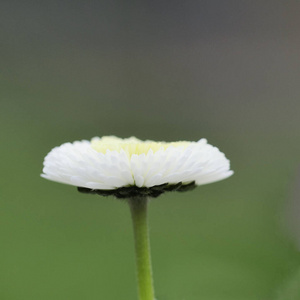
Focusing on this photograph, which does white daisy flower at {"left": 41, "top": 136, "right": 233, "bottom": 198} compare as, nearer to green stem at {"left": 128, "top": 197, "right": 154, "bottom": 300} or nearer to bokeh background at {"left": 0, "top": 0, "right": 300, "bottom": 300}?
green stem at {"left": 128, "top": 197, "right": 154, "bottom": 300}

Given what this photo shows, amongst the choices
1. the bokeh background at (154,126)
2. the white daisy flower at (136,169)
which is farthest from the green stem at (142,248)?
the bokeh background at (154,126)

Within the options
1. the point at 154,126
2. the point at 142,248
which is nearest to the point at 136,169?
the point at 142,248

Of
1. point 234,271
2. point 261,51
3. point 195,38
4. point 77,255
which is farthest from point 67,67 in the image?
point 234,271

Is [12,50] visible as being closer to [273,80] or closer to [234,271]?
[273,80]

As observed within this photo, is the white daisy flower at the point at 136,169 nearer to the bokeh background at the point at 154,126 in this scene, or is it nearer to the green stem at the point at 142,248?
the green stem at the point at 142,248

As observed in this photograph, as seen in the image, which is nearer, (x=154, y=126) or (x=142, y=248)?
(x=142, y=248)

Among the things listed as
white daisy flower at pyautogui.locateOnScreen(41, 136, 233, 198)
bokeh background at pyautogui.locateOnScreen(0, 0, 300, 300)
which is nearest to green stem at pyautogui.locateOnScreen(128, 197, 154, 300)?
white daisy flower at pyautogui.locateOnScreen(41, 136, 233, 198)

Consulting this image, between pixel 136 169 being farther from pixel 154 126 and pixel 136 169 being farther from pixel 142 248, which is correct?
pixel 154 126
